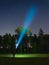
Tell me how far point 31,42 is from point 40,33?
52.0 ft

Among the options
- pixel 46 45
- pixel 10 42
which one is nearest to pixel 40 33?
pixel 46 45

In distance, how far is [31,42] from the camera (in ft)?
293

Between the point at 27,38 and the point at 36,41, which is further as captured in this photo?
the point at 36,41

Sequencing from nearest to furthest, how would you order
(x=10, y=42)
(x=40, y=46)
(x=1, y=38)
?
(x=10, y=42), (x=40, y=46), (x=1, y=38)

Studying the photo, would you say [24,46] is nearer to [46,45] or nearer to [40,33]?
[46,45]
